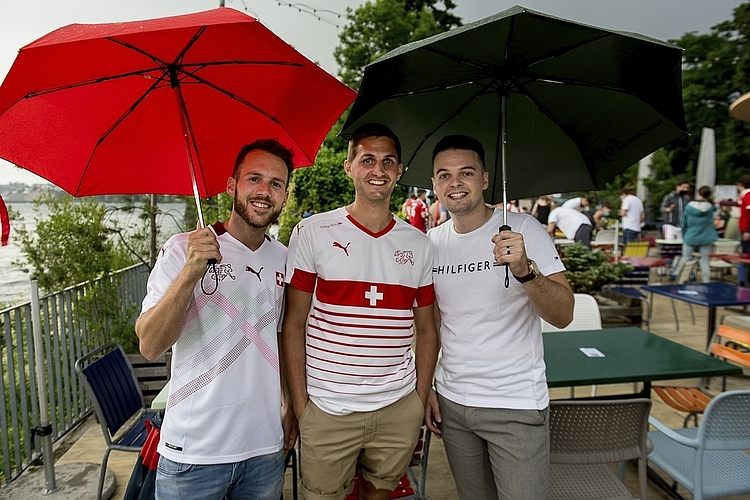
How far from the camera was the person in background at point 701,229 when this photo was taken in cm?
877

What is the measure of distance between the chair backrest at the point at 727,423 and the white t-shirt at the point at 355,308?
143 cm

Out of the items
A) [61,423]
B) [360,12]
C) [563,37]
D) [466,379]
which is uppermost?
[360,12]

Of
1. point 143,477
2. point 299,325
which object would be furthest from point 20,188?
point 299,325

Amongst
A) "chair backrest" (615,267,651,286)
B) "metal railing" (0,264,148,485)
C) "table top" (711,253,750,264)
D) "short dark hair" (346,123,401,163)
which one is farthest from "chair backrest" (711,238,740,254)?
"metal railing" (0,264,148,485)

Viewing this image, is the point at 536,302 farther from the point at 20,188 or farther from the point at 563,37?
the point at 20,188

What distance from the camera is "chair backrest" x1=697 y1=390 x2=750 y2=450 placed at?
220 cm

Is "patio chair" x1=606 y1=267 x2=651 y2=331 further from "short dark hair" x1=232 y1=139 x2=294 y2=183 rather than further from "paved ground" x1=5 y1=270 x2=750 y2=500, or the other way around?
"short dark hair" x1=232 y1=139 x2=294 y2=183

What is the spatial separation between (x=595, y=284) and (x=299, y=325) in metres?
5.91

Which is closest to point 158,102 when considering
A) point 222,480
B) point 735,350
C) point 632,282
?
point 222,480

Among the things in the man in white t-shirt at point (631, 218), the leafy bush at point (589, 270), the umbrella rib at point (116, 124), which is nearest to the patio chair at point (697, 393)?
the leafy bush at point (589, 270)

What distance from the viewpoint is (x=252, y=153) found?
1.91m

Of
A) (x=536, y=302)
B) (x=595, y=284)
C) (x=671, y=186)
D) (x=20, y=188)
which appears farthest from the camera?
(x=671, y=186)

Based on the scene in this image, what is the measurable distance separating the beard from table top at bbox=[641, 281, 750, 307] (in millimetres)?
4607

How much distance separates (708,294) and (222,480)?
5.37 meters
